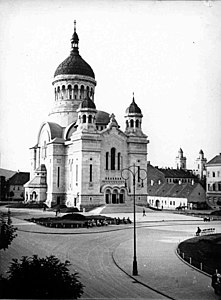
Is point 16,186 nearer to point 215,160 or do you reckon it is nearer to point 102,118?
point 102,118

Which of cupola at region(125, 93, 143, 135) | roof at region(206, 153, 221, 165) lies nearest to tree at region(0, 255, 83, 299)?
roof at region(206, 153, 221, 165)

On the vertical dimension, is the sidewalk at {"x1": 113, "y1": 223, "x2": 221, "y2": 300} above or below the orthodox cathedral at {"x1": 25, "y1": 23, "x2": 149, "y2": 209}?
below

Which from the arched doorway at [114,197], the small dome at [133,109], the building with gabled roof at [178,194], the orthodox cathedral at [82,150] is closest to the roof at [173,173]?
the building with gabled roof at [178,194]

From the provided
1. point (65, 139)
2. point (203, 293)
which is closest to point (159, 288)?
point (203, 293)

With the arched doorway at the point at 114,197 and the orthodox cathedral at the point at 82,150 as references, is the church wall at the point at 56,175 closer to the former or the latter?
the orthodox cathedral at the point at 82,150

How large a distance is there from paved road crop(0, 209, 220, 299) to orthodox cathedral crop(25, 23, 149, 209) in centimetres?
1349

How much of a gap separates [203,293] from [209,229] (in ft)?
38.5

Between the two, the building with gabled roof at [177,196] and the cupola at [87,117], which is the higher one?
the cupola at [87,117]

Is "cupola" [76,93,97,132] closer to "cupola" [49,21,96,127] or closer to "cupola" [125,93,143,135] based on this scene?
"cupola" [125,93,143,135]

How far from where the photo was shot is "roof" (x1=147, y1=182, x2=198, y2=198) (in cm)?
3513

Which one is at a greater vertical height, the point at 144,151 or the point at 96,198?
the point at 144,151

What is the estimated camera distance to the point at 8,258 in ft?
53.8

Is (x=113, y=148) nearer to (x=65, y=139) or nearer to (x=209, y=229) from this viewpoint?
(x=65, y=139)

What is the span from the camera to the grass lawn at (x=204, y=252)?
50.6 feet
